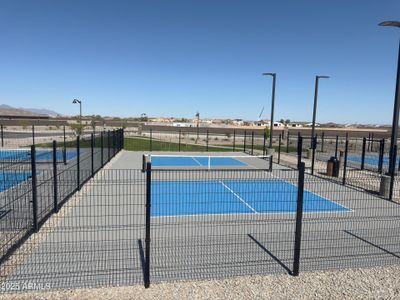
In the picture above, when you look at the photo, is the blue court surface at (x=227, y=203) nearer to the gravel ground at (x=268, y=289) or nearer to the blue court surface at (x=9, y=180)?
the gravel ground at (x=268, y=289)

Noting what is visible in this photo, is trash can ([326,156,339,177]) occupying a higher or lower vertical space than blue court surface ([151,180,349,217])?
higher

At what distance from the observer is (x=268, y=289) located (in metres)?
5.36

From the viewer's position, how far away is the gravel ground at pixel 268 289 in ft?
16.4

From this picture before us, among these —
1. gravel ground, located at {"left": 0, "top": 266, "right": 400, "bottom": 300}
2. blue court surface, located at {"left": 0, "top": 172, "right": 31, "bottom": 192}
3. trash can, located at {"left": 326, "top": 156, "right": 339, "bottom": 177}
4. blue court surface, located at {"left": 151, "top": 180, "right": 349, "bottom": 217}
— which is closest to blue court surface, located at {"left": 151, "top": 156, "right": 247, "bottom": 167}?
trash can, located at {"left": 326, "top": 156, "right": 339, "bottom": 177}

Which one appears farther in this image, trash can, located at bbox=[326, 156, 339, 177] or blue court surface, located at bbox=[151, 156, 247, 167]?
blue court surface, located at bbox=[151, 156, 247, 167]

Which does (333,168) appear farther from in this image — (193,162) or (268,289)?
(268,289)

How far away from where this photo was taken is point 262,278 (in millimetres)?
5703

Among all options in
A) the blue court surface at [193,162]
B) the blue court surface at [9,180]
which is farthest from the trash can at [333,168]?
the blue court surface at [9,180]

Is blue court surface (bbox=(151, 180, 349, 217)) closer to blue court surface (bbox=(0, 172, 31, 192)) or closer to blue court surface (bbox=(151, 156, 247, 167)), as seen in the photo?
blue court surface (bbox=(0, 172, 31, 192))

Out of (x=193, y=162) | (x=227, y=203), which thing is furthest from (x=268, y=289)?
(x=193, y=162)

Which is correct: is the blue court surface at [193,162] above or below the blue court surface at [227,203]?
below

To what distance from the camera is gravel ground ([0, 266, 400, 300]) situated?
501cm

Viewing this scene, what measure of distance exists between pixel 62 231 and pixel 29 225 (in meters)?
0.85

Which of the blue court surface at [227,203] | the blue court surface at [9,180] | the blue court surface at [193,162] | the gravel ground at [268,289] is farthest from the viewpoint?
the blue court surface at [193,162]
